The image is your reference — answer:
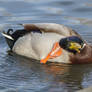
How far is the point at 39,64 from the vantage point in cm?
768

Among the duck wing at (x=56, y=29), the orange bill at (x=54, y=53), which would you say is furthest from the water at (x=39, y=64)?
the duck wing at (x=56, y=29)

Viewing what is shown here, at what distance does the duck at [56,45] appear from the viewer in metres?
7.46

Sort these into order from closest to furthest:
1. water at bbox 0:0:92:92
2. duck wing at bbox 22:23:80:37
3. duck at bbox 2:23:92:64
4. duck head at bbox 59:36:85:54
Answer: water at bbox 0:0:92:92
duck head at bbox 59:36:85:54
duck at bbox 2:23:92:64
duck wing at bbox 22:23:80:37

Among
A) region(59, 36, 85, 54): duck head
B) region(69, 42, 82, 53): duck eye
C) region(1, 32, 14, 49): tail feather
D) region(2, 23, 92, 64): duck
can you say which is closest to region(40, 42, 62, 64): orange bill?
region(2, 23, 92, 64): duck

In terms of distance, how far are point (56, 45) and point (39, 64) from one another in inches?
19.6

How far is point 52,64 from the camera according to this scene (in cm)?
768

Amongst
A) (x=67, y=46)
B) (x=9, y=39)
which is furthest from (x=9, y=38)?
(x=67, y=46)

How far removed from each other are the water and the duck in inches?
5.3

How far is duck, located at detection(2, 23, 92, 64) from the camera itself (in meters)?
7.46

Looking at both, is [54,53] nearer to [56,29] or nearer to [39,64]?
[39,64]

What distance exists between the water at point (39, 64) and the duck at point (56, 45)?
13cm

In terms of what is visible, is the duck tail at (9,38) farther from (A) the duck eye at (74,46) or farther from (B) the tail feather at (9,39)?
(A) the duck eye at (74,46)

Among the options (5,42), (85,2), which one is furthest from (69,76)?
(85,2)

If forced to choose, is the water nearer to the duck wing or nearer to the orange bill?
the orange bill
